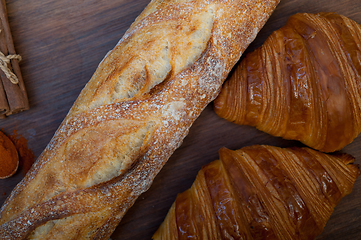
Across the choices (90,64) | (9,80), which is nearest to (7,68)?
(9,80)

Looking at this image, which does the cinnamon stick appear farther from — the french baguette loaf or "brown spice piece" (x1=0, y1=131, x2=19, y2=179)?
the french baguette loaf

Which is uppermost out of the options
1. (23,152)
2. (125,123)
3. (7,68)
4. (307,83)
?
(307,83)

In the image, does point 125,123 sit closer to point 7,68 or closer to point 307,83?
point 7,68

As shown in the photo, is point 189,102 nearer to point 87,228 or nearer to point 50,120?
point 87,228

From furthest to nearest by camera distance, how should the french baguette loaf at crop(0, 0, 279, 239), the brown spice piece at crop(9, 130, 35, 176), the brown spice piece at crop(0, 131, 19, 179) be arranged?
the brown spice piece at crop(9, 130, 35, 176) < the brown spice piece at crop(0, 131, 19, 179) < the french baguette loaf at crop(0, 0, 279, 239)

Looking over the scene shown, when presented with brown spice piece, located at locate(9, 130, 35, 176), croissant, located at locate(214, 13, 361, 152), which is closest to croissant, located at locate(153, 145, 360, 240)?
croissant, located at locate(214, 13, 361, 152)

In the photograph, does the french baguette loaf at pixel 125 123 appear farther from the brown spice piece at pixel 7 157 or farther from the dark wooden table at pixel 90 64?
the dark wooden table at pixel 90 64
